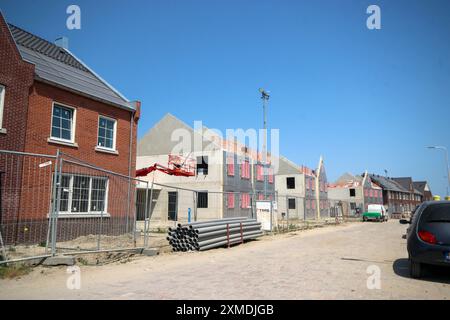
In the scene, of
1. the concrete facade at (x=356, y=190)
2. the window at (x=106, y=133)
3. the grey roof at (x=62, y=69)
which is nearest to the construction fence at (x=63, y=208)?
the window at (x=106, y=133)

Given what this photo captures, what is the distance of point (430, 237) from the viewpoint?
7109 millimetres

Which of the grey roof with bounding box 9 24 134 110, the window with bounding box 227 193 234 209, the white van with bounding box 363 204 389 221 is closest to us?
the grey roof with bounding box 9 24 134 110

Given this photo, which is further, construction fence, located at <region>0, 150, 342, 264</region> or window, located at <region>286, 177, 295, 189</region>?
window, located at <region>286, 177, 295, 189</region>

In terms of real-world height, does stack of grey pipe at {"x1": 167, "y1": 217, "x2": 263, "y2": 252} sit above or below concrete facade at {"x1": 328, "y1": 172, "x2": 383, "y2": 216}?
below

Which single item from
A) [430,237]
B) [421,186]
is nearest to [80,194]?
[430,237]

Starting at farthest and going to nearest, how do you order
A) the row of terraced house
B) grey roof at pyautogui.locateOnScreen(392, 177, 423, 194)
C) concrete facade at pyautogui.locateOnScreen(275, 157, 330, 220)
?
grey roof at pyautogui.locateOnScreen(392, 177, 423, 194) < concrete facade at pyautogui.locateOnScreen(275, 157, 330, 220) < the row of terraced house

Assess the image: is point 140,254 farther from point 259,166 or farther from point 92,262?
point 259,166

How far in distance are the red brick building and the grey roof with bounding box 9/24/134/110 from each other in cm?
6

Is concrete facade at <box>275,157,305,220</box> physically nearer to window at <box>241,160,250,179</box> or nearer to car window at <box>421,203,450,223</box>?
window at <box>241,160,250,179</box>

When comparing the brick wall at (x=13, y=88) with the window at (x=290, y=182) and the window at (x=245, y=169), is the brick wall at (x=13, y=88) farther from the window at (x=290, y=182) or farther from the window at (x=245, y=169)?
the window at (x=290, y=182)

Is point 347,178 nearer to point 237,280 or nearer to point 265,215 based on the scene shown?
point 265,215

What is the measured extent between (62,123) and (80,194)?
3246mm

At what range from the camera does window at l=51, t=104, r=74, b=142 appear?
577 inches

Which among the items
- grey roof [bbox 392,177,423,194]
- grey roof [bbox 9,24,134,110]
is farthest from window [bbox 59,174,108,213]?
grey roof [bbox 392,177,423,194]
